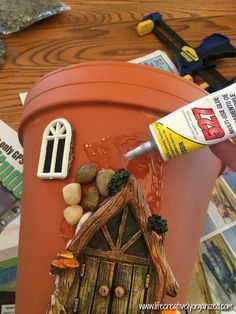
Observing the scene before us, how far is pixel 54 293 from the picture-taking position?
0.39 m

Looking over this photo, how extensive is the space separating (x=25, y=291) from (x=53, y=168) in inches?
5.1

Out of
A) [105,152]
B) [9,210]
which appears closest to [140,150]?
[105,152]

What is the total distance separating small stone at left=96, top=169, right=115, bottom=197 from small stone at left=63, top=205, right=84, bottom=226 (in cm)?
3

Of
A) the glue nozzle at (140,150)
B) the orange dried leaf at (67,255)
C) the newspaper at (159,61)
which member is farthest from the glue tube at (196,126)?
the newspaper at (159,61)

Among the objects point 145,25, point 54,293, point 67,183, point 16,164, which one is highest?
point 145,25

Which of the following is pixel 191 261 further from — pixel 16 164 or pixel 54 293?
pixel 16 164

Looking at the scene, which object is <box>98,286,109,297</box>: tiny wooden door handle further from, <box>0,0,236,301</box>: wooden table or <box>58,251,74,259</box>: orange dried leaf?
<box>0,0,236,301</box>: wooden table

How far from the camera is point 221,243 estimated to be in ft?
2.20

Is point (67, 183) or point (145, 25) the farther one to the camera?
point (145, 25)

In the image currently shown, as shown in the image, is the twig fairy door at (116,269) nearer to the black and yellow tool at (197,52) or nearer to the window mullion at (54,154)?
the window mullion at (54,154)

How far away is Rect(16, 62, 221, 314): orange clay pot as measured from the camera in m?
0.43

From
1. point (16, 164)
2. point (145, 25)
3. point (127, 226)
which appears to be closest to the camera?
point (127, 226)

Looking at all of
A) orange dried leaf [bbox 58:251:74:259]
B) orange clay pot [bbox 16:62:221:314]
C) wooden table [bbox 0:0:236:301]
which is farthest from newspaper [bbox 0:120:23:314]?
orange dried leaf [bbox 58:251:74:259]

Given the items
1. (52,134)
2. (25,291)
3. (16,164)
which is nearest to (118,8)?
(16,164)
